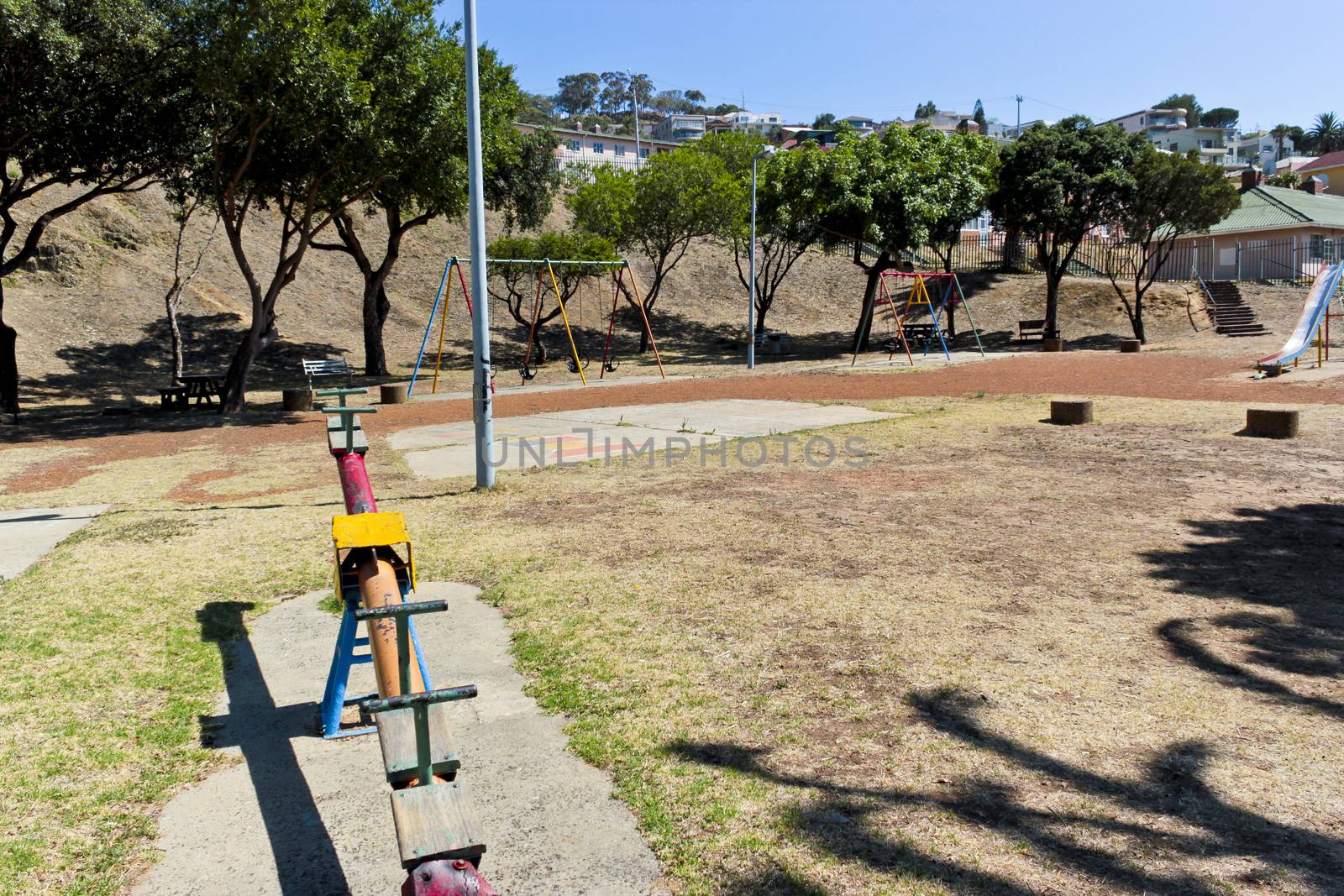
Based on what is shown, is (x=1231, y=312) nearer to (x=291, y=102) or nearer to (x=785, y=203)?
(x=785, y=203)

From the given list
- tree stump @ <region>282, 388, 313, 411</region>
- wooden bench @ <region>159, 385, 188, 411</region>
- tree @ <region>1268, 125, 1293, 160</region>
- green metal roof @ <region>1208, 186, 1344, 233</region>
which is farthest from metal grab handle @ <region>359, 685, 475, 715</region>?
tree @ <region>1268, 125, 1293, 160</region>

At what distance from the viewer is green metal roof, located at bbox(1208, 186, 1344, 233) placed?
38531mm

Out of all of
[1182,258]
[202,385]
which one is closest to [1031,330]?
[1182,258]

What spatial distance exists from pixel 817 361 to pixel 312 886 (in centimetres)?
2650

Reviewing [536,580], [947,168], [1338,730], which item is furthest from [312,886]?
[947,168]

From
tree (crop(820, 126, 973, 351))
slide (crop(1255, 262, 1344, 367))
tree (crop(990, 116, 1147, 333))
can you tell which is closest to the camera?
slide (crop(1255, 262, 1344, 367))

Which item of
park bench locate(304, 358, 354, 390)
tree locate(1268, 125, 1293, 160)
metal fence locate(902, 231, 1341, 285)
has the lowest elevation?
park bench locate(304, 358, 354, 390)

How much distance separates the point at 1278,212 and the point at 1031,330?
565 inches

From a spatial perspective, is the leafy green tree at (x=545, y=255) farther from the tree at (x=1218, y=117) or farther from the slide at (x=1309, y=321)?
the tree at (x=1218, y=117)

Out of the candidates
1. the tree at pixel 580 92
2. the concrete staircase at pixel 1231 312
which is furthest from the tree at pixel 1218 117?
the concrete staircase at pixel 1231 312

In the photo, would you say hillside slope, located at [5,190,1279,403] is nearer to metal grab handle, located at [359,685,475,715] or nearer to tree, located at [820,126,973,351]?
tree, located at [820,126,973,351]

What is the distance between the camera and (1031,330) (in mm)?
33906

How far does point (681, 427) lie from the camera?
1391 centimetres

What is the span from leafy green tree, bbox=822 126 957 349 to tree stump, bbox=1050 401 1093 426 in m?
15.4
